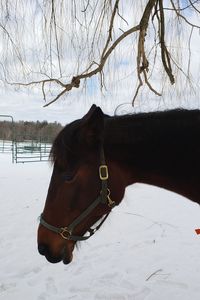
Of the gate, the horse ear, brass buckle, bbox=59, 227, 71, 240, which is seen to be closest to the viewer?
the horse ear

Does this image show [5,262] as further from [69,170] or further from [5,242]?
[69,170]

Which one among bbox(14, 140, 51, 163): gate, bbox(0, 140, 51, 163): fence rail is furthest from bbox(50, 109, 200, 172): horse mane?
bbox(14, 140, 51, 163): gate

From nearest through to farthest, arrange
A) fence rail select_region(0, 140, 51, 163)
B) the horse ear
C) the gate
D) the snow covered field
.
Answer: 1. the horse ear
2. the snow covered field
3. fence rail select_region(0, 140, 51, 163)
4. the gate

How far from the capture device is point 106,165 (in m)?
1.64

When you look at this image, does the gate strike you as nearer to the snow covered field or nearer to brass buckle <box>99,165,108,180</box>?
the snow covered field

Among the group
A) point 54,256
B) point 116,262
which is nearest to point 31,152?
point 116,262

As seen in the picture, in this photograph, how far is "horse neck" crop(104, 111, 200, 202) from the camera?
167 cm

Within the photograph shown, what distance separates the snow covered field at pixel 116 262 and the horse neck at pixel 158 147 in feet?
2.53

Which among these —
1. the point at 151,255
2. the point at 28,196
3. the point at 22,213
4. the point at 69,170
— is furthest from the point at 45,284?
the point at 28,196

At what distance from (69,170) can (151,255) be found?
9.26 feet

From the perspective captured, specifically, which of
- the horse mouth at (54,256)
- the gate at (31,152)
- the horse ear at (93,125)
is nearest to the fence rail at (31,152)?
the gate at (31,152)

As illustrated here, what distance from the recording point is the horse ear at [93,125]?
155 cm

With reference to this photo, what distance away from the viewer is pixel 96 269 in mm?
3633

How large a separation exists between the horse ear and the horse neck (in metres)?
0.08
